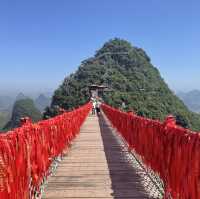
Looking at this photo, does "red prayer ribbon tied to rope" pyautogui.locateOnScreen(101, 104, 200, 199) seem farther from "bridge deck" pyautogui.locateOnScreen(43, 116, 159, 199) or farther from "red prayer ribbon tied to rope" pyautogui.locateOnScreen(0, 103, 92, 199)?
"red prayer ribbon tied to rope" pyautogui.locateOnScreen(0, 103, 92, 199)

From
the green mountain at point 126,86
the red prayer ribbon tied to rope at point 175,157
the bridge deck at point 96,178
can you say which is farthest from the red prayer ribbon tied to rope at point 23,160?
the green mountain at point 126,86

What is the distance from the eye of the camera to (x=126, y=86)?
12300 cm

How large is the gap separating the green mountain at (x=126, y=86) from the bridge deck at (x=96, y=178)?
138 ft

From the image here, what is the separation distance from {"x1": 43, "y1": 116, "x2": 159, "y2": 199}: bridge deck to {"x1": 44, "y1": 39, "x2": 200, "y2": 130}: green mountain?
1662 inches

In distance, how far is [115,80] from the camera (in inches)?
4771

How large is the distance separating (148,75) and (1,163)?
161784 mm

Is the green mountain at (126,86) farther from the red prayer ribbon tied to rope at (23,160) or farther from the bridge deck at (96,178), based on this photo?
the red prayer ribbon tied to rope at (23,160)

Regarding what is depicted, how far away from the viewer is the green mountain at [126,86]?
89500 millimetres

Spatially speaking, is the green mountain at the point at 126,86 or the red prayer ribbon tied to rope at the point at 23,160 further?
the green mountain at the point at 126,86

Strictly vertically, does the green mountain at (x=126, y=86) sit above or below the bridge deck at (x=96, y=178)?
above

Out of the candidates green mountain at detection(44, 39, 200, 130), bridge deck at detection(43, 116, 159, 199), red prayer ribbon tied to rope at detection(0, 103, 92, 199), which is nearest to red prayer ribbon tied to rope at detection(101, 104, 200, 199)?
bridge deck at detection(43, 116, 159, 199)

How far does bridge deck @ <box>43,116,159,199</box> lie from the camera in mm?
8812

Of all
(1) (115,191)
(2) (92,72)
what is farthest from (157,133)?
(2) (92,72)

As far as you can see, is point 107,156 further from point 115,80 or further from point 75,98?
point 115,80
